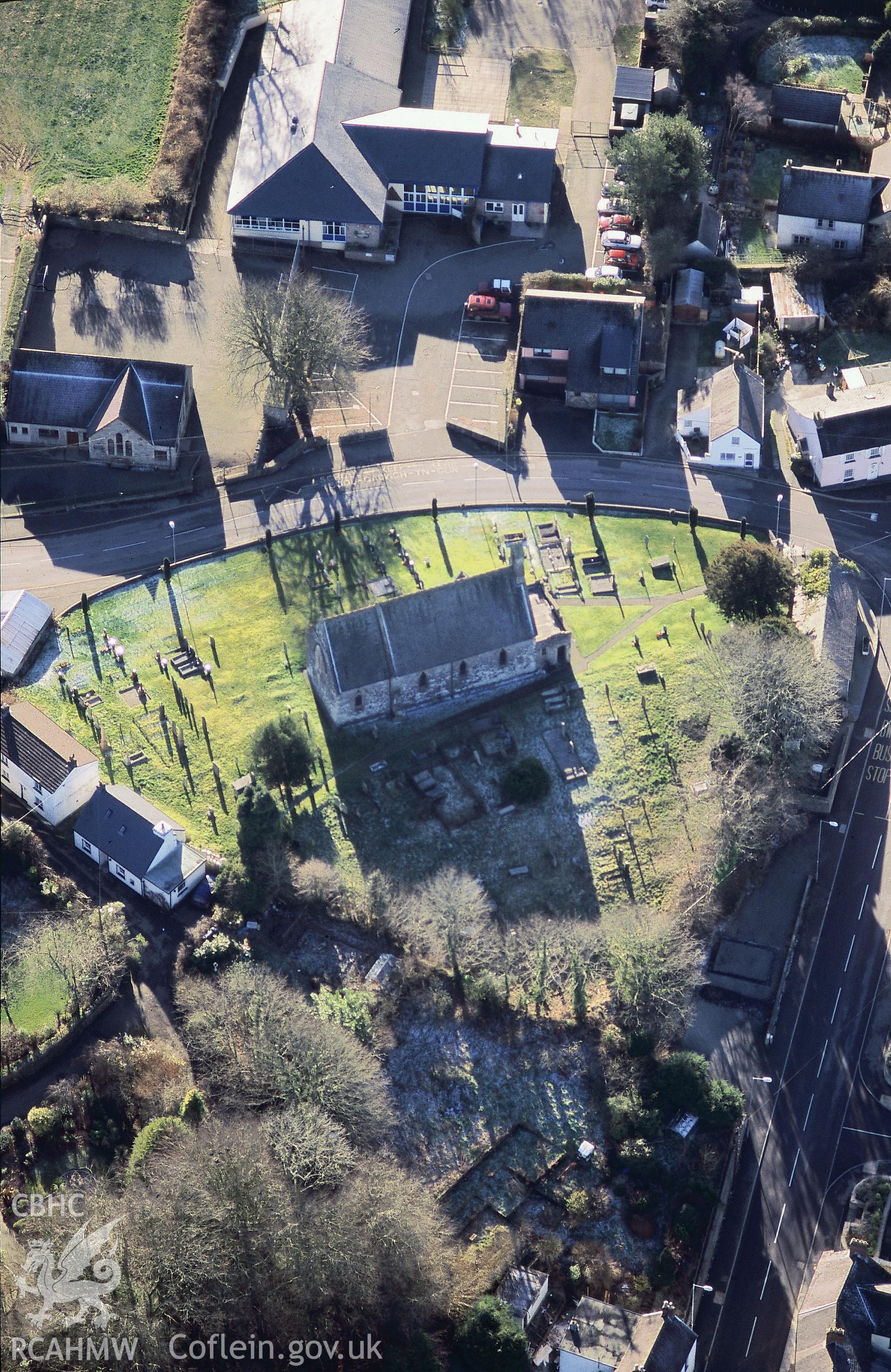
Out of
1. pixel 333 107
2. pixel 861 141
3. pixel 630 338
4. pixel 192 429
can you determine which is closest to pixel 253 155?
pixel 333 107

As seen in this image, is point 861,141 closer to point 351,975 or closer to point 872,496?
point 872,496

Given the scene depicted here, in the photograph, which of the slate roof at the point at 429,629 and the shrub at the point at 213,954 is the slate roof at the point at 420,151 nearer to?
the slate roof at the point at 429,629

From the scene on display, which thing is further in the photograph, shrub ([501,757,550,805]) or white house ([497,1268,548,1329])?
shrub ([501,757,550,805])

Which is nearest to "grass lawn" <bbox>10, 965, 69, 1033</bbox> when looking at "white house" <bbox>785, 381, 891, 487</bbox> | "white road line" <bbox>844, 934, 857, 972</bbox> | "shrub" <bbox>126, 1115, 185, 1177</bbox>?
"shrub" <bbox>126, 1115, 185, 1177</bbox>

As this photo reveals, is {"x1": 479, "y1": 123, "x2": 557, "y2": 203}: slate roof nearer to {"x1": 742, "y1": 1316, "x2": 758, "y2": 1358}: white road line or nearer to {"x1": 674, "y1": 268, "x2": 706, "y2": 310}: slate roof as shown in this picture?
{"x1": 674, "y1": 268, "x2": 706, "y2": 310}: slate roof

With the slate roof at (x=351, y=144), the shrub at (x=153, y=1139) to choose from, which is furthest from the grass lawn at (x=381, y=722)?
the slate roof at (x=351, y=144)

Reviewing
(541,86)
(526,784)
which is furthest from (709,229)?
(526,784)
